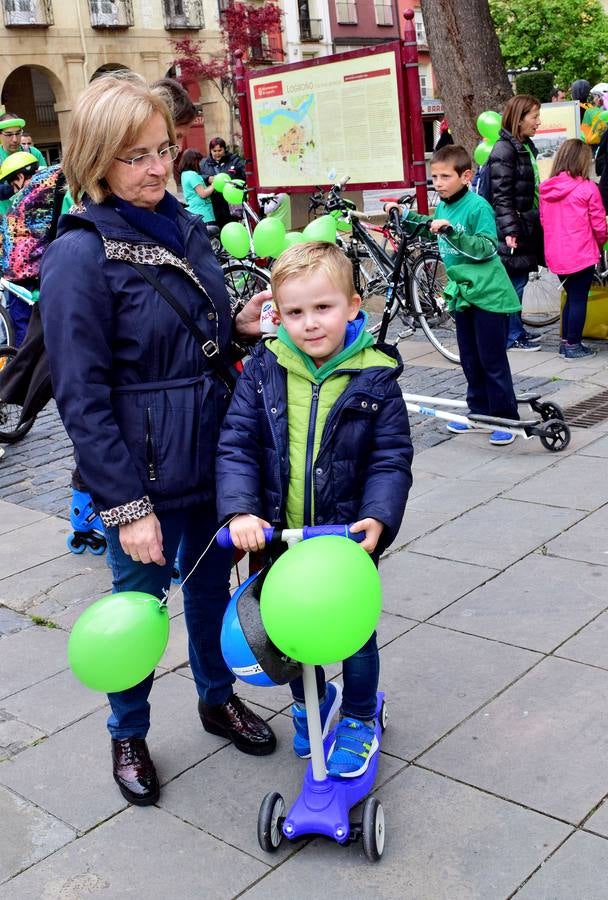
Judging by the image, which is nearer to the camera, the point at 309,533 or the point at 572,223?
the point at 309,533

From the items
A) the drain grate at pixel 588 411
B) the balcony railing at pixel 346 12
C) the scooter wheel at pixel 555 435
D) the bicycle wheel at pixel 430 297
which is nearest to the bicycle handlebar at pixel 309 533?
the scooter wheel at pixel 555 435

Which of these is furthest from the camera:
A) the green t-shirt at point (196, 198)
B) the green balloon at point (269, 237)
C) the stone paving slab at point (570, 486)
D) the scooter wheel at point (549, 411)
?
the green t-shirt at point (196, 198)

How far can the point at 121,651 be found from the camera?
8.17 feet

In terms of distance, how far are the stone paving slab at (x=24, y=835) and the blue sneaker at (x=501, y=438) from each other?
3820 mm

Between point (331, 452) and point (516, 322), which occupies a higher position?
point (331, 452)

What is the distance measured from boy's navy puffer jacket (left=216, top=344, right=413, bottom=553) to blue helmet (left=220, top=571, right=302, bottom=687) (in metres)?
0.26

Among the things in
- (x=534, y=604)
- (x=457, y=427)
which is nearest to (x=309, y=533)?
(x=534, y=604)

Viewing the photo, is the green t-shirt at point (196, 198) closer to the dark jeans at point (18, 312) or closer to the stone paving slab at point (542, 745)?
the dark jeans at point (18, 312)

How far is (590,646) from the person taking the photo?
358 cm

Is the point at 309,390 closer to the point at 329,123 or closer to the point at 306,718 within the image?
the point at 306,718

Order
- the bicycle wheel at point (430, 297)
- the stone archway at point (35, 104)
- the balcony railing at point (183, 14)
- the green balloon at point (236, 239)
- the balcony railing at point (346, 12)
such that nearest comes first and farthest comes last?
the green balloon at point (236, 239), the bicycle wheel at point (430, 297), the balcony railing at point (183, 14), the stone archway at point (35, 104), the balcony railing at point (346, 12)

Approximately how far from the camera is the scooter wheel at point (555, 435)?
5.78 metres

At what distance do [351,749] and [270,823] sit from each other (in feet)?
1.02

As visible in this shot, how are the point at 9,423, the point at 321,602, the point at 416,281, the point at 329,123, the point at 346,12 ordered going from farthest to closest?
1. the point at 346,12
2. the point at 329,123
3. the point at 416,281
4. the point at 9,423
5. the point at 321,602
